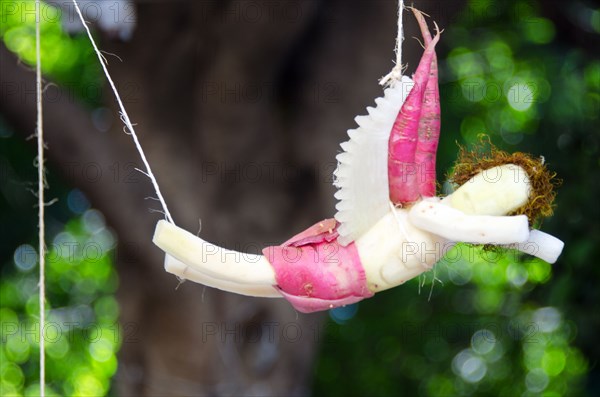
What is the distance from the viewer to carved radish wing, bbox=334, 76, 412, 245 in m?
0.86

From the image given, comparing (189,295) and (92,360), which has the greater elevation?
(189,295)

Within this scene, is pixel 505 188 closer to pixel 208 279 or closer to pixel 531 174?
pixel 531 174

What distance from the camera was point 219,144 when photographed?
1.99 meters

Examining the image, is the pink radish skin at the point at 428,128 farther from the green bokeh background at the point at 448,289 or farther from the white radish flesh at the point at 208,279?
the green bokeh background at the point at 448,289

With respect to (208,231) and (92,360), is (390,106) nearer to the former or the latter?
(208,231)

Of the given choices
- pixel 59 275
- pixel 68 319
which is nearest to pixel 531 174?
pixel 68 319

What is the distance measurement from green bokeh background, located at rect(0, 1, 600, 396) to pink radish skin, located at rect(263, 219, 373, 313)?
4.15 feet

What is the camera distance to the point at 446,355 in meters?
3.52

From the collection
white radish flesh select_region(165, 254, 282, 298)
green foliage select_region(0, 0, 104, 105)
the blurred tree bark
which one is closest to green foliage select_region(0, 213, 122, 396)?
green foliage select_region(0, 0, 104, 105)

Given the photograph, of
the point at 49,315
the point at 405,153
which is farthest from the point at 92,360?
the point at 405,153

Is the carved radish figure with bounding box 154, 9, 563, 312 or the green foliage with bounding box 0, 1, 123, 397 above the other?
the carved radish figure with bounding box 154, 9, 563, 312

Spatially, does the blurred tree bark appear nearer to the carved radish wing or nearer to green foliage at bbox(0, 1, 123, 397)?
green foliage at bbox(0, 1, 123, 397)

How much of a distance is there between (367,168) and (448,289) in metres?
2.58

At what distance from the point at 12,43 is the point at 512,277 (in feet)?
5.82
